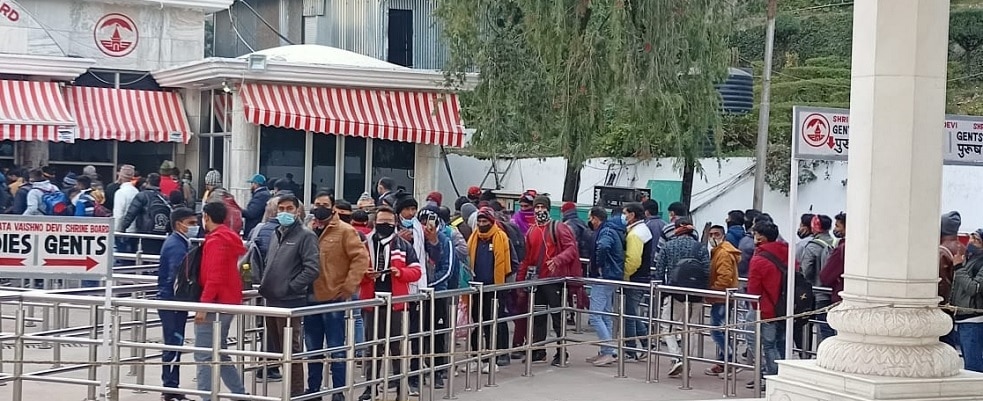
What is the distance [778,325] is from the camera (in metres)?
11.7

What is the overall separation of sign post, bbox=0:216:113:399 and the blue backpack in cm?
809

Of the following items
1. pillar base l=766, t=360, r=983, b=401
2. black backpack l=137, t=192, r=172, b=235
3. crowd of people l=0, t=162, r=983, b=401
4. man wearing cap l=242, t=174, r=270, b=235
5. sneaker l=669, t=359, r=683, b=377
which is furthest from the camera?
black backpack l=137, t=192, r=172, b=235

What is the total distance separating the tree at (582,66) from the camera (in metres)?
15.9

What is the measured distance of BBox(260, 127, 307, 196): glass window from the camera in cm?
2155

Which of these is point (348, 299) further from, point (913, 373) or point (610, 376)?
point (913, 373)

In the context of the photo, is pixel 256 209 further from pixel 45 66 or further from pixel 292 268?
pixel 45 66

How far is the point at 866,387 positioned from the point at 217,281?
5057mm

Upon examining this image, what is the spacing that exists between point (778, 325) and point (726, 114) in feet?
50.3

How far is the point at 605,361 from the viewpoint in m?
13.4

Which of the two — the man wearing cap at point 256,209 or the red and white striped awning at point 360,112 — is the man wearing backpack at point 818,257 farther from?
the red and white striped awning at point 360,112

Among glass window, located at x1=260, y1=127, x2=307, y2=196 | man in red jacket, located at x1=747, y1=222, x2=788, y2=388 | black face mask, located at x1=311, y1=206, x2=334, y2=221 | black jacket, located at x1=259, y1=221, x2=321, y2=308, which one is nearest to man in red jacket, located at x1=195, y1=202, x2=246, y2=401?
black jacket, located at x1=259, y1=221, x2=321, y2=308

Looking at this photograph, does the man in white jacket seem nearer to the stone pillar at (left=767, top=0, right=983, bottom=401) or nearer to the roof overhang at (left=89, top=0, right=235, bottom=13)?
the roof overhang at (left=89, top=0, right=235, bottom=13)

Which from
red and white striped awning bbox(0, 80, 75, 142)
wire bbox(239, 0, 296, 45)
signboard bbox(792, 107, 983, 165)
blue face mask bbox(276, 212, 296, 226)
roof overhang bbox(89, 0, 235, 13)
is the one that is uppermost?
wire bbox(239, 0, 296, 45)

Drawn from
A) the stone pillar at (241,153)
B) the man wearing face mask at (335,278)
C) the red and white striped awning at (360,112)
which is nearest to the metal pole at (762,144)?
the red and white striped awning at (360,112)
